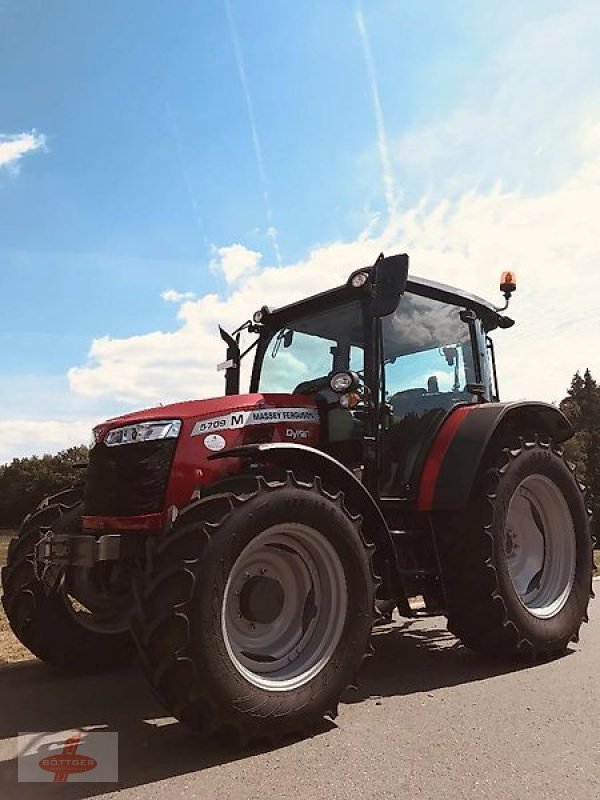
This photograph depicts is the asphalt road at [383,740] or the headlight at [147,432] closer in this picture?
the asphalt road at [383,740]

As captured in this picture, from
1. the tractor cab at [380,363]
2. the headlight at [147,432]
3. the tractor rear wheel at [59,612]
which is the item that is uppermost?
the tractor cab at [380,363]

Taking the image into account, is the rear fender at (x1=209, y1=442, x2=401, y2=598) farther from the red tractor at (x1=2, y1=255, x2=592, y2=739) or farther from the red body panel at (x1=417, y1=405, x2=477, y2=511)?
the red body panel at (x1=417, y1=405, x2=477, y2=511)

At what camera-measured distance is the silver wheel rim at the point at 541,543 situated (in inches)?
204

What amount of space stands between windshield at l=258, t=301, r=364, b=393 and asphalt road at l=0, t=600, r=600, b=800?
207cm

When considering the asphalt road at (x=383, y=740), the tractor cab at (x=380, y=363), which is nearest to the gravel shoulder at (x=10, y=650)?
the asphalt road at (x=383, y=740)

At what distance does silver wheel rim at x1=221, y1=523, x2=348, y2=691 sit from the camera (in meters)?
3.48

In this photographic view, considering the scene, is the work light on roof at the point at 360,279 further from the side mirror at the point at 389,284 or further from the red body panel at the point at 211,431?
the red body panel at the point at 211,431

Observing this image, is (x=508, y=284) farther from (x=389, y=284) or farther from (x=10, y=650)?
(x=10, y=650)

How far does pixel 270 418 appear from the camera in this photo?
429cm

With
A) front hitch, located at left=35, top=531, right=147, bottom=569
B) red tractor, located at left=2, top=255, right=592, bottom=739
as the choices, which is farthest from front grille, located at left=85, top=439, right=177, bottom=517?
front hitch, located at left=35, top=531, right=147, bottom=569

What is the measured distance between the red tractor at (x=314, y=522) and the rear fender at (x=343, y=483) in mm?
13

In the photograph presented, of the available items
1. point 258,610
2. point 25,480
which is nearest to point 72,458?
point 25,480

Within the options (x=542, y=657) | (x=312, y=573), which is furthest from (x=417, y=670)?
(x=312, y=573)

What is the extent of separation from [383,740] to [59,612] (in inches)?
94.6
